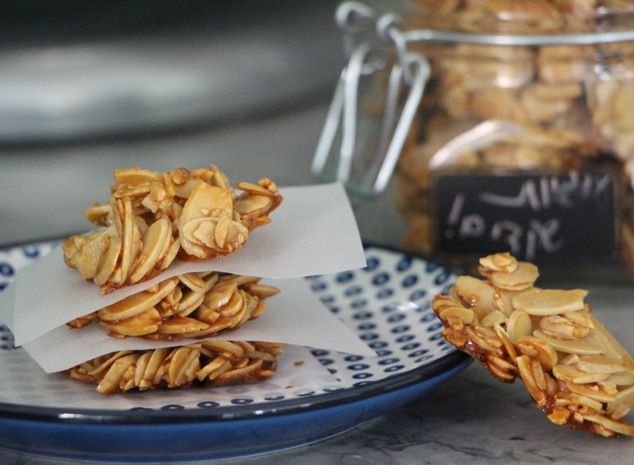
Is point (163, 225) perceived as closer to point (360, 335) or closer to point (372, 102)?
point (360, 335)

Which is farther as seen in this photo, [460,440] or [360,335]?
[360,335]

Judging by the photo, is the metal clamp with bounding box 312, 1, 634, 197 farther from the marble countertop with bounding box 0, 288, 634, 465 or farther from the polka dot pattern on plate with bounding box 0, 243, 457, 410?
the marble countertop with bounding box 0, 288, 634, 465

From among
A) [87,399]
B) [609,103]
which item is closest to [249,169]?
[609,103]

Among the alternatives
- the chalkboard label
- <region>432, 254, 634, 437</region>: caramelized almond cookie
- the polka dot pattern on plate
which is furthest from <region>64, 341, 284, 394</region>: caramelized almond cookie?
the chalkboard label

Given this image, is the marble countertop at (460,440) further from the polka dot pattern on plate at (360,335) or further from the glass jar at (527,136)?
the glass jar at (527,136)

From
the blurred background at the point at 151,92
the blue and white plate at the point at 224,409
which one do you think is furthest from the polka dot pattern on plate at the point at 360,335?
the blurred background at the point at 151,92

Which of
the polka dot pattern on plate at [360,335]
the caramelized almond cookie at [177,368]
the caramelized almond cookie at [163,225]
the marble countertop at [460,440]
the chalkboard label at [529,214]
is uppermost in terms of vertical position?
the caramelized almond cookie at [163,225]

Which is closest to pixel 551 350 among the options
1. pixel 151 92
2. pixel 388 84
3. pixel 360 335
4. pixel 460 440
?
pixel 460 440
